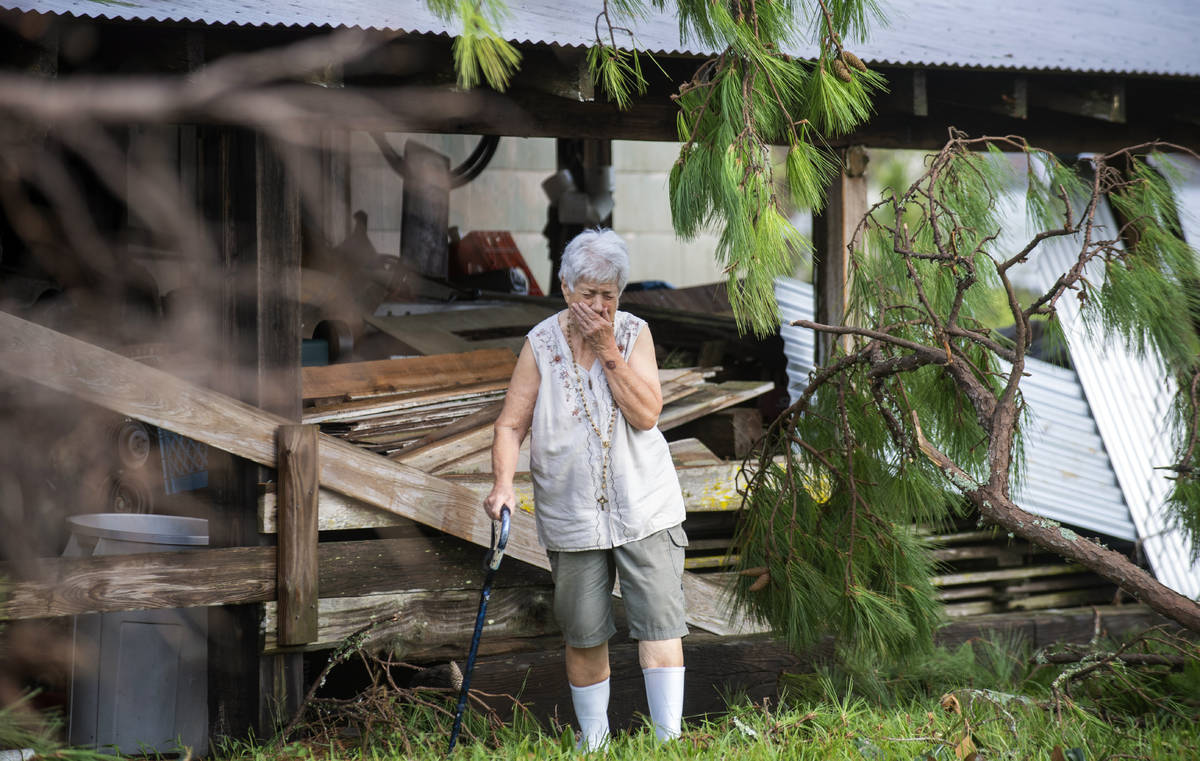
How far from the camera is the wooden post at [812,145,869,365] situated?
4.21m

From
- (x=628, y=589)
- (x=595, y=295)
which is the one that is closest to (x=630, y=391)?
(x=595, y=295)

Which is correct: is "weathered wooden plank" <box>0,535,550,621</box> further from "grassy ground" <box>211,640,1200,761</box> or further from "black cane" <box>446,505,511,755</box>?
"black cane" <box>446,505,511,755</box>

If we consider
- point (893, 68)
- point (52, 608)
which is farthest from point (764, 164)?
point (52, 608)

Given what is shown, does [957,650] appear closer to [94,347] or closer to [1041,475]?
[1041,475]

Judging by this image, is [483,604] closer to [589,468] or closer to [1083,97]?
[589,468]

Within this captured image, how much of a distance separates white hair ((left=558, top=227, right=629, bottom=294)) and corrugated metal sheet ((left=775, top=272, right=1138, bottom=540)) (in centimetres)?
211

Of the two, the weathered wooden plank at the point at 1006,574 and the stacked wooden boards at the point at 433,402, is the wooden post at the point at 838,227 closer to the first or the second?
the stacked wooden boards at the point at 433,402

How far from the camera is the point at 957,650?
→ 4.44 metres

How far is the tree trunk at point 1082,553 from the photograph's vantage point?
2.99 metres

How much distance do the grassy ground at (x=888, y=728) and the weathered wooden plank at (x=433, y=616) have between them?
0.23m

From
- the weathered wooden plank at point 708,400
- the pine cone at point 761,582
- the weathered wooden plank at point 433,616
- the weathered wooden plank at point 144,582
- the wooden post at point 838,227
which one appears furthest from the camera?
the weathered wooden plank at point 708,400

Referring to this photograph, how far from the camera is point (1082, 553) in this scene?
303cm

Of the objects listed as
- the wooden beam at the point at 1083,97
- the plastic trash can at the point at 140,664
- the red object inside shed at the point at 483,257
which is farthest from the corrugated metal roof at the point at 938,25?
A: the red object inside shed at the point at 483,257

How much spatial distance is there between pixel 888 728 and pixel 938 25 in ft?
9.00
